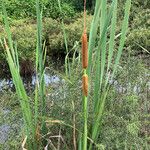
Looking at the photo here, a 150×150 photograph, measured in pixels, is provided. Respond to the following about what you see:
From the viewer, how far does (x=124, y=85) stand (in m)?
3.21

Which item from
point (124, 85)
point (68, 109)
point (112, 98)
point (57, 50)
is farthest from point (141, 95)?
point (57, 50)

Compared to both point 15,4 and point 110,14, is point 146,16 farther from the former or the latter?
point 110,14

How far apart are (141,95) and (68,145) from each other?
97 centimetres

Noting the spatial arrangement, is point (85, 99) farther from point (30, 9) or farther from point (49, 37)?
point (30, 9)

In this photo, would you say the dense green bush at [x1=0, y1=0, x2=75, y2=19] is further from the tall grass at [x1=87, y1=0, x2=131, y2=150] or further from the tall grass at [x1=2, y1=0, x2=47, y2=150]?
the tall grass at [x1=87, y1=0, x2=131, y2=150]

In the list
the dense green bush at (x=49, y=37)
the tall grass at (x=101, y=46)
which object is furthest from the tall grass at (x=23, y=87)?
the dense green bush at (x=49, y=37)

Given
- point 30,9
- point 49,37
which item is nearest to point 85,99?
point 49,37

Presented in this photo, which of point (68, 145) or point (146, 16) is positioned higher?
point (68, 145)

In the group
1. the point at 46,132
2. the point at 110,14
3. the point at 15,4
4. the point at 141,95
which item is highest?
the point at 110,14

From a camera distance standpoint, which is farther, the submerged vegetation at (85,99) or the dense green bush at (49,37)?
the dense green bush at (49,37)

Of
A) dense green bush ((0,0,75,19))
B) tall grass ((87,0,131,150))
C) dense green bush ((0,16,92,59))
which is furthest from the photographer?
dense green bush ((0,0,75,19))

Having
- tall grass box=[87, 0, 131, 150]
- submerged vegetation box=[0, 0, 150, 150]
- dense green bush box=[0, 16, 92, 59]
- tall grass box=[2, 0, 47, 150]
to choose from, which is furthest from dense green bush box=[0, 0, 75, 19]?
tall grass box=[87, 0, 131, 150]

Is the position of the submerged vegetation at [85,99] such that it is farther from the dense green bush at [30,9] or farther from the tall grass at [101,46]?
the dense green bush at [30,9]

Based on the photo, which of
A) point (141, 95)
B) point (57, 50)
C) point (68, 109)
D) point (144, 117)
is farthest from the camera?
point (57, 50)
